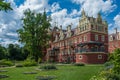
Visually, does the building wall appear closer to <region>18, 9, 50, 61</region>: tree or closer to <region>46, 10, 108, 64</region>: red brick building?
<region>46, 10, 108, 64</region>: red brick building

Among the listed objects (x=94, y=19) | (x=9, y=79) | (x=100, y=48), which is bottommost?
(x=9, y=79)

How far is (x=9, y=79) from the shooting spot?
17266 millimetres

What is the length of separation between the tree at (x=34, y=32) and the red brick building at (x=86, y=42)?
9831mm

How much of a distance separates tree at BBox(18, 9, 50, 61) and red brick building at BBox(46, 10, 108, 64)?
9.83 metres

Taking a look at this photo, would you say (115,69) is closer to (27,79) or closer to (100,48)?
(27,79)

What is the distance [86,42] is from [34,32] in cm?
1517

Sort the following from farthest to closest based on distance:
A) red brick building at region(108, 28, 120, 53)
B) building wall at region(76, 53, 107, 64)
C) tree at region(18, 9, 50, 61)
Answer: red brick building at region(108, 28, 120, 53) < tree at region(18, 9, 50, 61) < building wall at region(76, 53, 107, 64)

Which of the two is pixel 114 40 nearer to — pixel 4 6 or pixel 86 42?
pixel 86 42

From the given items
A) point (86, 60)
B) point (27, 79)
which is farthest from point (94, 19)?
point (27, 79)

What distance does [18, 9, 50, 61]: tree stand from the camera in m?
56.8

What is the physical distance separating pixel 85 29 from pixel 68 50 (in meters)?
13.4

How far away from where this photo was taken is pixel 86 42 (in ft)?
173

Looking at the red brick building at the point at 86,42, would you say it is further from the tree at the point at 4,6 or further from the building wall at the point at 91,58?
the tree at the point at 4,6

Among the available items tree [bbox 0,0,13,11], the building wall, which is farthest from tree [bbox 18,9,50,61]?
tree [bbox 0,0,13,11]
